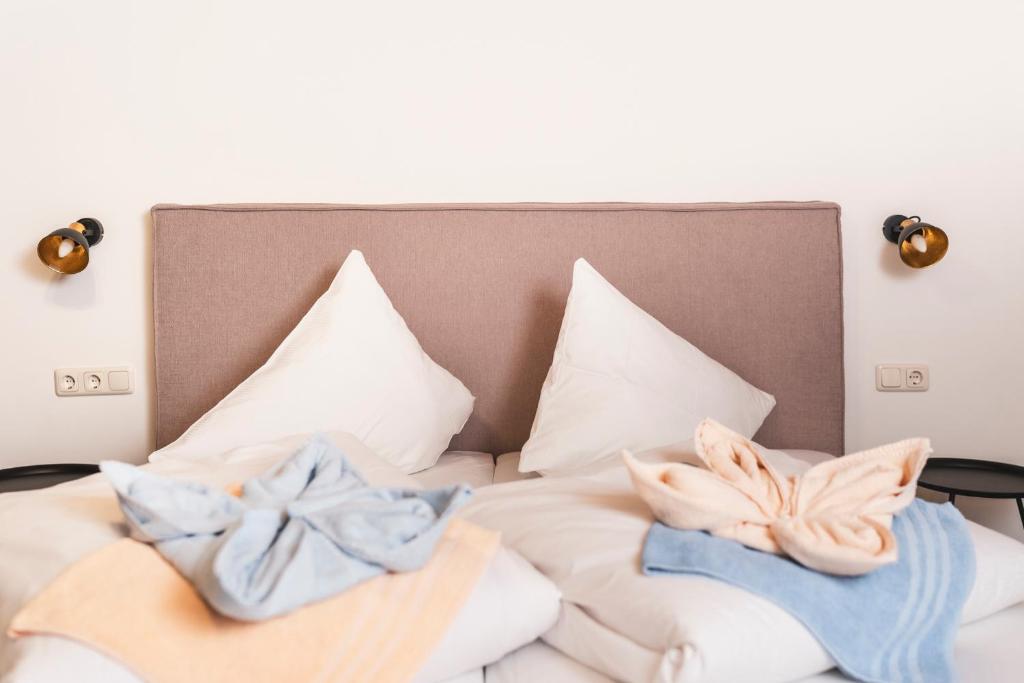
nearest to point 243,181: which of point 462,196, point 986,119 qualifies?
point 462,196

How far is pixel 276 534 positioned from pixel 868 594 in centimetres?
83

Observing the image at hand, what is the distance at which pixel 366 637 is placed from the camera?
1.12m

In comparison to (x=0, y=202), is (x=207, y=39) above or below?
above

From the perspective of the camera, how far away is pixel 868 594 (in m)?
1.23

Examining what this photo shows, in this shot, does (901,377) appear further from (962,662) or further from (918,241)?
(962,662)

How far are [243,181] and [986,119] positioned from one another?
2.12m

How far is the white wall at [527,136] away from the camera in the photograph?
240cm

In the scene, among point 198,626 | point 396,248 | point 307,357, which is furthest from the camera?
point 396,248

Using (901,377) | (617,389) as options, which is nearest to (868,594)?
(617,389)

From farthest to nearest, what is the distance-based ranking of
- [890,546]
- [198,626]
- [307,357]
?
[307,357] < [890,546] < [198,626]

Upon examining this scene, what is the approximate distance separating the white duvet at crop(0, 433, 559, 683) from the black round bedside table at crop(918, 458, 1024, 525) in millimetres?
1238

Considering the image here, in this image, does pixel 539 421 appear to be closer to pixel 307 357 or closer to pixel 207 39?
pixel 307 357

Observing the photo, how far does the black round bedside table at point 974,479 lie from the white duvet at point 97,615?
1.24 meters

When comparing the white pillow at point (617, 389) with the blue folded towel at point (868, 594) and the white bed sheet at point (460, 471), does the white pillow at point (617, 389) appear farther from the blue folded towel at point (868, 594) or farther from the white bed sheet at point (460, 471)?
the blue folded towel at point (868, 594)
